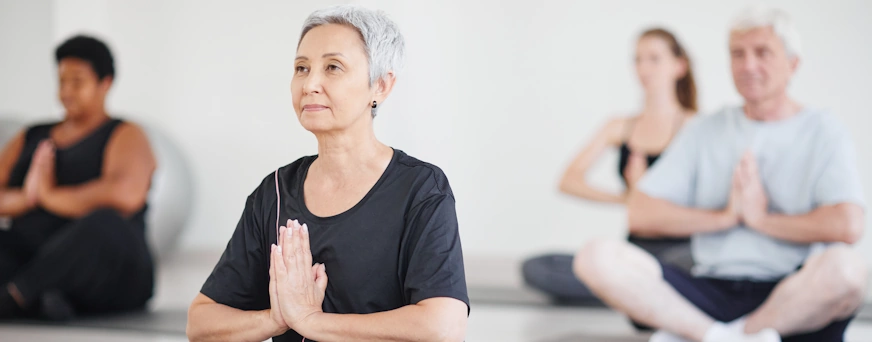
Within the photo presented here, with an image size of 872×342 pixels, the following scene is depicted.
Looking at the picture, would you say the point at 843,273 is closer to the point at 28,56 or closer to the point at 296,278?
the point at 296,278

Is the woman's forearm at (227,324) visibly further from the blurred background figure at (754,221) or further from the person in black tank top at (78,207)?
the person in black tank top at (78,207)

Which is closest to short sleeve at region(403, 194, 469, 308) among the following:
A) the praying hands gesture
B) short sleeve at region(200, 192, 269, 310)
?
short sleeve at region(200, 192, 269, 310)

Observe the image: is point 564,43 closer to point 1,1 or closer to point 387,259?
point 1,1

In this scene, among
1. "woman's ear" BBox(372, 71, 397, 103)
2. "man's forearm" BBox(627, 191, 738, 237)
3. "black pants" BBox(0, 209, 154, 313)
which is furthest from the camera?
"black pants" BBox(0, 209, 154, 313)

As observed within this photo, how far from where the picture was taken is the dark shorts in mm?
2406

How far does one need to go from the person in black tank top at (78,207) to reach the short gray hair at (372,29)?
2.08 meters

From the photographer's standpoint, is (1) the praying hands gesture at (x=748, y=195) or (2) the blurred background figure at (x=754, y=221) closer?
(2) the blurred background figure at (x=754, y=221)

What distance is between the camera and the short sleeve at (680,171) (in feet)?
8.66

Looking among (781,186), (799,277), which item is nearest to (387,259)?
(799,277)

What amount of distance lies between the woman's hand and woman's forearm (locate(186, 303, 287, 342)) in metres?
0.04

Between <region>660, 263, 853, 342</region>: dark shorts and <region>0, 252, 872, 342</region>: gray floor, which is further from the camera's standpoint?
<region>0, 252, 872, 342</region>: gray floor

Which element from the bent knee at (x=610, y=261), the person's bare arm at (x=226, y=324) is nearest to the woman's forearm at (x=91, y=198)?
Result: the bent knee at (x=610, y=261)

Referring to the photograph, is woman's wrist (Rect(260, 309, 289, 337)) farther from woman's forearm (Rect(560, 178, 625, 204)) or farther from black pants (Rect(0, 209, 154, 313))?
woman's forearm (Rect(560, 178, 625, 204))

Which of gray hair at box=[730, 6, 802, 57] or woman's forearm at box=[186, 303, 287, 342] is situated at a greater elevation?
gray hair at box=[730, 6, 802, 57]
